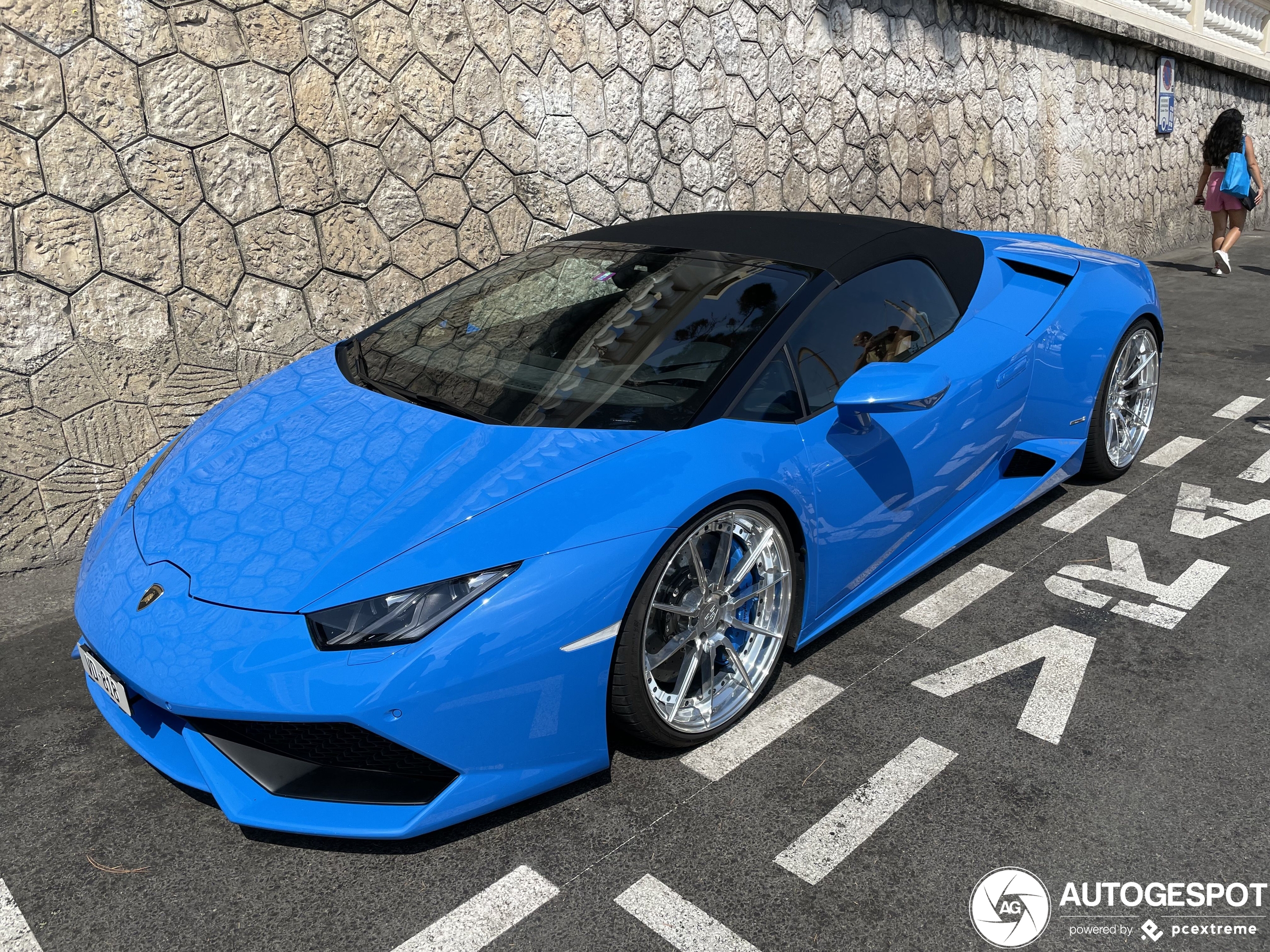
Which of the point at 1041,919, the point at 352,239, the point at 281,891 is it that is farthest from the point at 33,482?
the point at 1041,919

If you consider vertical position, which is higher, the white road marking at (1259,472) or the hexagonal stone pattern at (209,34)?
the hexagonal stone pattern at (209,34)

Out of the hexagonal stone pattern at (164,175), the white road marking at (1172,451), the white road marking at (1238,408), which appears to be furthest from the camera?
the white road marking at (1238,408)

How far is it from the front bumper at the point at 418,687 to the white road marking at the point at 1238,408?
4071 millimetres

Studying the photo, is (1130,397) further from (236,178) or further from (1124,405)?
(236,178)

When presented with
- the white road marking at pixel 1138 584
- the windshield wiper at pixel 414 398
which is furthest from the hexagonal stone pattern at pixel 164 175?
the white road marking at pixel 1138 584

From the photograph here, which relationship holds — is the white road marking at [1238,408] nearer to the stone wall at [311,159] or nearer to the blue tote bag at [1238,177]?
the stone wall at [311,159]

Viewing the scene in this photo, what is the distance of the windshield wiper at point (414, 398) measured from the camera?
2652 millimetres

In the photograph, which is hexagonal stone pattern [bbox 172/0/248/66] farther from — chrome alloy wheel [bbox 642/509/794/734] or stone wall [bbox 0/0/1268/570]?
chrome alloy wheel [bbox 642/509/794/734]

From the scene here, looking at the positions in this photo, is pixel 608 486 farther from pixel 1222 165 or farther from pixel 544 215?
pixel 1222 165

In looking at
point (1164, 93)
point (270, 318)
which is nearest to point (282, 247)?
point (270, 318)

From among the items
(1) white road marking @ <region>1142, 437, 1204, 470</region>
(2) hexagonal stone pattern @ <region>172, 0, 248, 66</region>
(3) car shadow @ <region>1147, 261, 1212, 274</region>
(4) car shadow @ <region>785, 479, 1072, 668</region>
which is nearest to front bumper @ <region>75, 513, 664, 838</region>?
(4) car shadow @ <region>785, 479, 1072, 668</region>

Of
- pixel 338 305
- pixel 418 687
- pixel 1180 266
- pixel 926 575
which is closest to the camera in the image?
pixel 418 687

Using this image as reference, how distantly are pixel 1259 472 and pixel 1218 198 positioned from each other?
243 inches

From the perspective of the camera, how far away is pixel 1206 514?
3.89m
